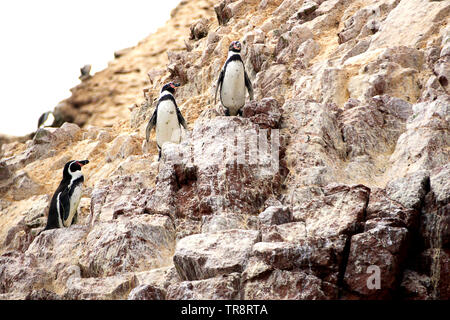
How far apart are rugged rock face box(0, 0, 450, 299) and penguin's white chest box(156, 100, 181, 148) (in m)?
0.78

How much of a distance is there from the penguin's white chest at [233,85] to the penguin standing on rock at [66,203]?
3.50 meters

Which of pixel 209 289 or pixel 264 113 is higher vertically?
pixel 264 113

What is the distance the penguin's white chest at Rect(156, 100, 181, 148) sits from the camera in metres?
11.9

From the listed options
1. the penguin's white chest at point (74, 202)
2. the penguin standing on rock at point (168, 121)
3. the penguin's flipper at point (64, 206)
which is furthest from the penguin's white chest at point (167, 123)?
the penguin's flipper at point (64, 206)

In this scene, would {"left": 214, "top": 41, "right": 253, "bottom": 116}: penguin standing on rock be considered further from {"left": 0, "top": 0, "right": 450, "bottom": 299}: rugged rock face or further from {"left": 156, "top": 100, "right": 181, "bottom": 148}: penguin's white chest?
{"left": 0, "top": 0, "right": 450, "bottom": 299}: rugged rock face

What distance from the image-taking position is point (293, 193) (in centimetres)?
763

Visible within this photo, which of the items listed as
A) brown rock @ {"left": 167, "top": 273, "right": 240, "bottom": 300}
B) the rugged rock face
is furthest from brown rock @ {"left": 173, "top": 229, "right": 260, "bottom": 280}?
brown rock @ {"left": 167, "top": 273, "right": 240, "bottom": 300}

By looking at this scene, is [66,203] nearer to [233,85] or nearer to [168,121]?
[168,121]

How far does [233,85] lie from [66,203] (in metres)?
4.06

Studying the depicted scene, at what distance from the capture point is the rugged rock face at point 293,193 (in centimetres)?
556

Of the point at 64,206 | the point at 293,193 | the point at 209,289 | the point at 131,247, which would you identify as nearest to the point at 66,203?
the point at 64,206

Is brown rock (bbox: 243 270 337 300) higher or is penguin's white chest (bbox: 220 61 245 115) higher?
penguin's white chest (bbox: 220 61 245 115)
